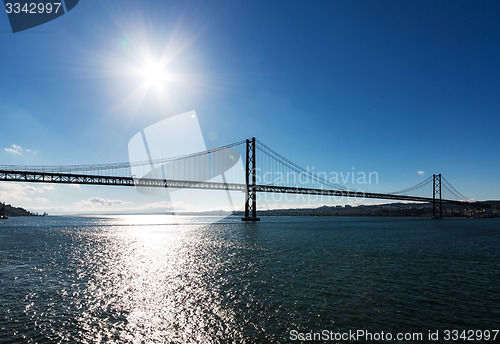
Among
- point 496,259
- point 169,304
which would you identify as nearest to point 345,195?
point 496,259

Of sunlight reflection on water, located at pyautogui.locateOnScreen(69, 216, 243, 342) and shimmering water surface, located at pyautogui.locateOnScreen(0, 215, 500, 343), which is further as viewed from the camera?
shimmering water surface, located at pyautogui.locateOnScreen(0, 215, 500, 343)

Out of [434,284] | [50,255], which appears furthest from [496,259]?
[50,255]

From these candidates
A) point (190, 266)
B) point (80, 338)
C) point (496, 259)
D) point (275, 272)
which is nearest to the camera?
point (80, 338)

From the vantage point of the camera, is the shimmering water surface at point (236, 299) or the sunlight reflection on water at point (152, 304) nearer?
the sunlight reflection on water at point (152, 304)

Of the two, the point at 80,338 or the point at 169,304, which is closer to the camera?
the point at 80,338

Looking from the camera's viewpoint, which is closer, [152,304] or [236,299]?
[152,304]

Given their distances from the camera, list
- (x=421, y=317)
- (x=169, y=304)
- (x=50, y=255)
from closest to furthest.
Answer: (x=421, y=317) < (x=169, y=304) < (x=50, y=255)

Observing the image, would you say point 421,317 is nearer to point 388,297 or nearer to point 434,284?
point 388,297

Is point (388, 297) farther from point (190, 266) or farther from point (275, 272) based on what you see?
point (190, 266)

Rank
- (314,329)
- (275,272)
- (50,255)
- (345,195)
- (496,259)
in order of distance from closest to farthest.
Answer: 1. (314,329)
2. (275,272)
3. (496,259)
4. (50,255)
5. (345,195)
